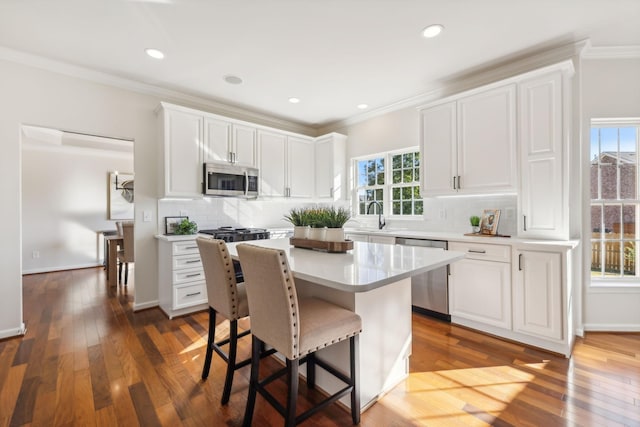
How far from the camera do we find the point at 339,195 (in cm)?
479

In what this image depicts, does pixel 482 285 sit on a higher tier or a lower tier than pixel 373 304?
lower

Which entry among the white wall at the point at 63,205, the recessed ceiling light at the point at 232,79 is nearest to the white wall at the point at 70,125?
the recessed ceiling light at the point at 232,79

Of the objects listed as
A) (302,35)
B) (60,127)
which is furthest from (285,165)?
(60,127)

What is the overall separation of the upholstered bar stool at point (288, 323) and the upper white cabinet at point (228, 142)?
262 centimetres

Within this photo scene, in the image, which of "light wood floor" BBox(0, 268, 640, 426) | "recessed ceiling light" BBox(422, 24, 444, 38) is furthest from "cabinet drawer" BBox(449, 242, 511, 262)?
"recessed ceiling light" BBox(422, 24, 444, 38)

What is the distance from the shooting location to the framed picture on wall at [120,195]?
6.25 m

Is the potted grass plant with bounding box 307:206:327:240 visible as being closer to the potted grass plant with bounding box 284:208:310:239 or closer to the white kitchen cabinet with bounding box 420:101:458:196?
the potted grass plant with bounding box 284:208:310:239

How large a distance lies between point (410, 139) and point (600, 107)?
6.14 ft

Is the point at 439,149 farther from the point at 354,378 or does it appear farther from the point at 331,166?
the point at 354,378

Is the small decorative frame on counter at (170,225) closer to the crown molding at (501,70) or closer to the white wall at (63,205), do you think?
the crown molding at (501,70)

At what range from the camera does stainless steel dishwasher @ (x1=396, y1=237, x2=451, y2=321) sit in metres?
2.98

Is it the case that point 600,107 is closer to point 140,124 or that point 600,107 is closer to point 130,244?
point 140,124

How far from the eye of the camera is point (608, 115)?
2.77 meters

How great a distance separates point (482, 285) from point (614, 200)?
1.62m
